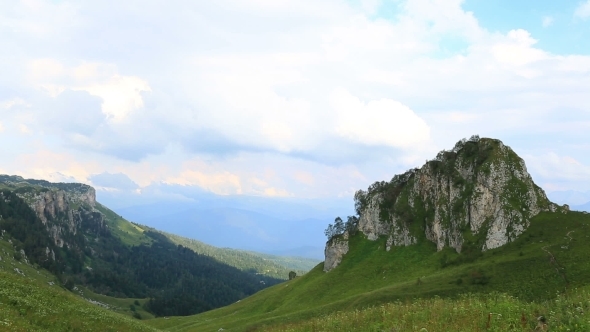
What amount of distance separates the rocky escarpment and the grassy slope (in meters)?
3.99

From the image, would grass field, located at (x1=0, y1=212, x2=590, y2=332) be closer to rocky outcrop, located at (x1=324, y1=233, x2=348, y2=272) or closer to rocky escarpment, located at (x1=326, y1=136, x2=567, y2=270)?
rocky outcrop, located at (x1=324, y1=233, x2=348, y2=272)

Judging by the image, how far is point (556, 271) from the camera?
74.9m

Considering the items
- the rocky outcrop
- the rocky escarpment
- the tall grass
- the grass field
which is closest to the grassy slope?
the grass field

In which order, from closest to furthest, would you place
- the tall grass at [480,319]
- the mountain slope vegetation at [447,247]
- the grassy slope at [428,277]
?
the tall grass at [480,319], the grassy slope at [428,277], the mountain slope vegetation at [447,247]

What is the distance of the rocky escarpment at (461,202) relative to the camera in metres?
99.2

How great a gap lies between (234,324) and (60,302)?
64.2 metres

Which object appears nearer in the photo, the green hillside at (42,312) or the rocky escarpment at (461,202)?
the green hillside at (42,312)

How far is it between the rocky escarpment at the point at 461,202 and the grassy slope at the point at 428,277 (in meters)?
3.99

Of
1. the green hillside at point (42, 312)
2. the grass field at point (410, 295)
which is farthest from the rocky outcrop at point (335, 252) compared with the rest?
the green hillside at point (42, 312)

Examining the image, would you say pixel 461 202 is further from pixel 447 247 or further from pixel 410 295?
pixel 410 295

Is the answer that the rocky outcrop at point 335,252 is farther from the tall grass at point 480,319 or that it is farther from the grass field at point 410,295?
the tall grass at point 480,319

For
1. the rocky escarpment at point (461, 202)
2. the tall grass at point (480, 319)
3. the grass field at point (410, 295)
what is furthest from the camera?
the rocky escarpment at point (461, 202)

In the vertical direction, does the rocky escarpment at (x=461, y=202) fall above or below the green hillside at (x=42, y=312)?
above

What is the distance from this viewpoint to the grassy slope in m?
75.2
